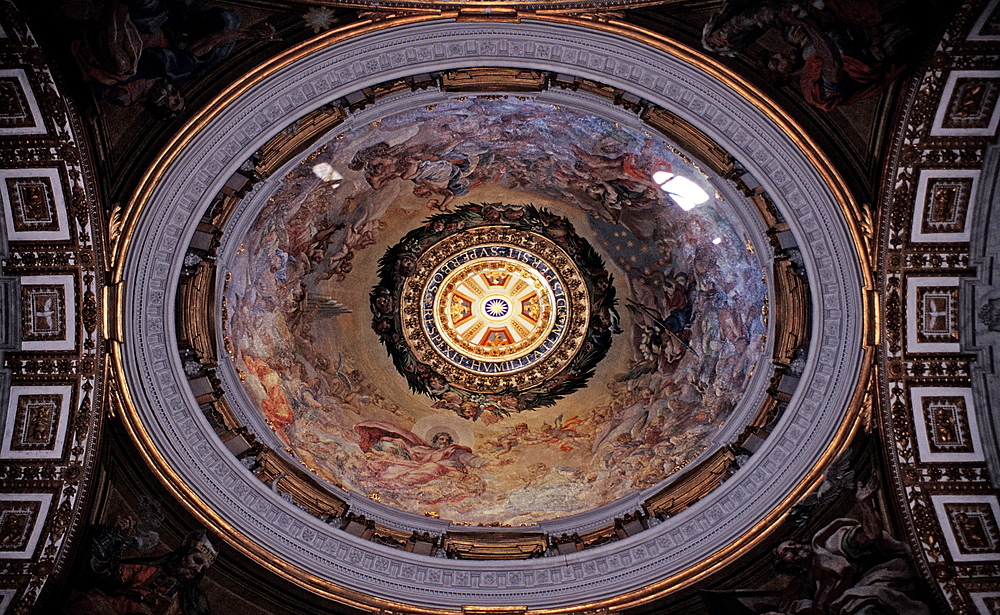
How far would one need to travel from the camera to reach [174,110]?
38.8 feet

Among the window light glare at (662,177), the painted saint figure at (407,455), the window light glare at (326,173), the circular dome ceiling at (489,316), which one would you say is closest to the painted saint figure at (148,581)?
the circular dome ceiling at (489,316)

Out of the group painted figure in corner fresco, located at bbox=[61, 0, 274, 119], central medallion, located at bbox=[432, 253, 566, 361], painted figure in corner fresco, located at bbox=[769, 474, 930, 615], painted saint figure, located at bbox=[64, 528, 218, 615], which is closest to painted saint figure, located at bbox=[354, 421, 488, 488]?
central medallion, located at bbox=[432, 253, 566, 361]

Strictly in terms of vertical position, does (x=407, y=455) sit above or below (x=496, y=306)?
below

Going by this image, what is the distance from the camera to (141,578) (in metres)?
13.2

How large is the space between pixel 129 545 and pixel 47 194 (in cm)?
585

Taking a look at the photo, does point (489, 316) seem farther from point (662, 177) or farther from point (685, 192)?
point (685, 192)

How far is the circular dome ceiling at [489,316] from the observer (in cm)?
1259

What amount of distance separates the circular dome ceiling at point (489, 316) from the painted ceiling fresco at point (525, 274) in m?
0.06

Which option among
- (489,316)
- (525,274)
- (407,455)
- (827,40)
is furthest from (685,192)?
(407,455)

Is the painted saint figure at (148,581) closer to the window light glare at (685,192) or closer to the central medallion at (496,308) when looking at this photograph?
the central medallion at (496,308)

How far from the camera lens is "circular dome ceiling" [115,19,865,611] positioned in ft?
41.3

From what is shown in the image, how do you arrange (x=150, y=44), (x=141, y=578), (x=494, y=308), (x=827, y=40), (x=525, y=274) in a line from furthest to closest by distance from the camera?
(x=494, y=308)
(x=525, y=274)
(x=141, y=578)
(x=150, y=44)
(x=827, y=40)

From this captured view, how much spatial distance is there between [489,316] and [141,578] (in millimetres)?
9388

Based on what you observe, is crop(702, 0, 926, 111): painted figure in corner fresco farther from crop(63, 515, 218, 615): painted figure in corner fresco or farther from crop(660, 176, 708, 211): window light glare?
crop(63, 515, 218, 615): painted figure in corner fresco
